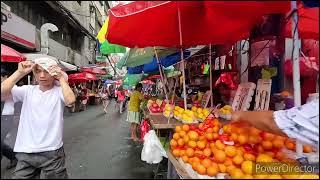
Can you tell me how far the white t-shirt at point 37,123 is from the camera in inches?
111

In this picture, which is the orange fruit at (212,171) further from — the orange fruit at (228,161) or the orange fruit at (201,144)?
the orange fruit at (201,144)

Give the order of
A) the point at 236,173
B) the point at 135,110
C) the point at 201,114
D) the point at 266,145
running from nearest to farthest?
1. the point at 236,173
2. the point at 266,145
3. the point at 201,114
4. the point at 135,110

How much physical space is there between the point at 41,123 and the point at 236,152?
152cm

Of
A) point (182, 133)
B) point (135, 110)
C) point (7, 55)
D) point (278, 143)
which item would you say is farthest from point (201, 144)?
point (135, 110)

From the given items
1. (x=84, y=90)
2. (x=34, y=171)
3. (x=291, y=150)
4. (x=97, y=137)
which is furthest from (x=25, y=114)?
(x=291, y=150)

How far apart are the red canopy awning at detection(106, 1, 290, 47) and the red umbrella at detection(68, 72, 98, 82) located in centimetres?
43

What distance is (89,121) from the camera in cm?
229

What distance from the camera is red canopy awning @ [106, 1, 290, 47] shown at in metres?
2.30

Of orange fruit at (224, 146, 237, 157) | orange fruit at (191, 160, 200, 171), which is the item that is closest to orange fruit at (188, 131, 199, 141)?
orange fruit at (191, 160, 200, 171)

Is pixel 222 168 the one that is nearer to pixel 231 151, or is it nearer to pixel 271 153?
pixel 231 151

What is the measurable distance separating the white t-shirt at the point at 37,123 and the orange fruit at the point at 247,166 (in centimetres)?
139

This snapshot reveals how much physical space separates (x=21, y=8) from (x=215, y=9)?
87.2 inches

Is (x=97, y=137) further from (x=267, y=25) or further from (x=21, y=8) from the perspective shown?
(x=267, y=25)

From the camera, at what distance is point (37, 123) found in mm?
2838
